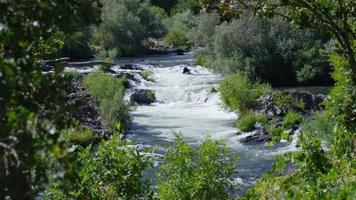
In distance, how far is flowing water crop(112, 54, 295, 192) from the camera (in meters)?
16.3

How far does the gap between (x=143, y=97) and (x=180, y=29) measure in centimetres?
2326

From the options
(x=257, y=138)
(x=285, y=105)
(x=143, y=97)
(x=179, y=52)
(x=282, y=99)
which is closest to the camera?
(x=257, y=138)

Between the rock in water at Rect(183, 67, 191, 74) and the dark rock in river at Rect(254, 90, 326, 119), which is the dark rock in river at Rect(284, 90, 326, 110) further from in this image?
the rock in water at Rect(183, 67, 191, 74)

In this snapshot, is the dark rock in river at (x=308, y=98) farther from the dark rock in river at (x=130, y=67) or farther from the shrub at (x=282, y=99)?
the dark rock in river at (x=130, y=67)

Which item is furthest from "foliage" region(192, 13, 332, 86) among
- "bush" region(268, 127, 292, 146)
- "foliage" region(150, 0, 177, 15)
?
"foliage" region(150, 0, 177, 15)

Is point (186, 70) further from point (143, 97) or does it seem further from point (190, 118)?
point (190, 118)

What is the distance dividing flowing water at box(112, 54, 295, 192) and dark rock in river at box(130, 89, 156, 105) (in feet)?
1.24

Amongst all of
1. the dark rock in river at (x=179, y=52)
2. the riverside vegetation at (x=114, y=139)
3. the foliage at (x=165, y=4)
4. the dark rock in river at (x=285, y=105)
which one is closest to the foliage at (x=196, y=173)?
the riverside vegetation at (x=114, y=139)

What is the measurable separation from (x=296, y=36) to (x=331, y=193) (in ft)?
83.4

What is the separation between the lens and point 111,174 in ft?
21.2

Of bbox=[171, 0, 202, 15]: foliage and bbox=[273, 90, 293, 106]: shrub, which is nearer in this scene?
bbox=[273, 90, 293, 106]: shrub

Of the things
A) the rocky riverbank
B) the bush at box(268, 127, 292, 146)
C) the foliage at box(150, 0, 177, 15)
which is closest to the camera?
the bush at box(268, 127, 292, 146)

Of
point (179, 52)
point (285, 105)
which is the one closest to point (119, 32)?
point (179, 52)

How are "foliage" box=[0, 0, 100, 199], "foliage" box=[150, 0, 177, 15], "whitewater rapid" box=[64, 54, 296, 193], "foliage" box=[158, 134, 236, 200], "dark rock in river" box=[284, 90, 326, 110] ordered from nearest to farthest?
"foliage" box=[0, 0, 100, 199], "foliage" box=[158, 134, 236, 200], "whitewater rapid" box=[64, 54, 296, 193], "dark rock in river" box=[284, 90, 326, 110], "foliage" box=[150, 0, 177, 15]
